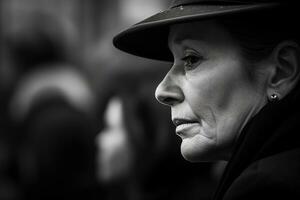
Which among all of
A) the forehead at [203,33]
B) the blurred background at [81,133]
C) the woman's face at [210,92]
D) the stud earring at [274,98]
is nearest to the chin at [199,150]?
the woman's face at [210,92]

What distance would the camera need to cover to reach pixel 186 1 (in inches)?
A: 113

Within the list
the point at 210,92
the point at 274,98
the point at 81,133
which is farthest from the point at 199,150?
the point at 81,133

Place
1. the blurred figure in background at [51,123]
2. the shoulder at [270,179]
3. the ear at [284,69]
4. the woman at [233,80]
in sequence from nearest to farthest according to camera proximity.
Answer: the shoulder at [270,179], the woman at [233,80], the ear at [284,69], the blurred figure in background at [51,123]

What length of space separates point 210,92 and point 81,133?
2926 mm

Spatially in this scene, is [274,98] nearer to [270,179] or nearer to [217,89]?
[217,89]

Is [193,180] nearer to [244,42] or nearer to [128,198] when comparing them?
[128,198]

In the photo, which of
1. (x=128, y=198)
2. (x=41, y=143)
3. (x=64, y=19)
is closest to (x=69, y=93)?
(x=41, y=143)

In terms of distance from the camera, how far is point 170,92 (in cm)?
296

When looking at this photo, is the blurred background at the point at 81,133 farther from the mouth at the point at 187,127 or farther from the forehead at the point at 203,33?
the forehead at the point at 203,33

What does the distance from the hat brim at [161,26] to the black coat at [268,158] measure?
39 centimetres

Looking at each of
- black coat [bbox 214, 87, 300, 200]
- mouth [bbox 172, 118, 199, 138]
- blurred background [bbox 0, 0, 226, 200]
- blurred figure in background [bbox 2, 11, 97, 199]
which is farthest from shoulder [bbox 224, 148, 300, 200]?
blurred figure in background [bbox 2, 11, 97, 199]

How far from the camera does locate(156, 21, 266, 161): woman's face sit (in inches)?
112

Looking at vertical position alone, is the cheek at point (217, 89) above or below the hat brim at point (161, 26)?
below

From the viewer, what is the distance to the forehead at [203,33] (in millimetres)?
2895
